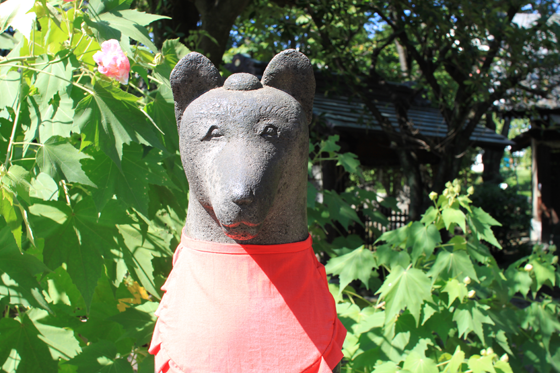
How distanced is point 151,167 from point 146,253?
41cm

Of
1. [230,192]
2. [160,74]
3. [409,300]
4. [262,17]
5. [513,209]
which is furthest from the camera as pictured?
[513,209]

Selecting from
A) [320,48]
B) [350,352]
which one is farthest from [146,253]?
[320,48]

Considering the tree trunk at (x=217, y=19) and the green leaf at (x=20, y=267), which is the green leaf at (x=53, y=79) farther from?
the tree trunk at (x=217, y=19)

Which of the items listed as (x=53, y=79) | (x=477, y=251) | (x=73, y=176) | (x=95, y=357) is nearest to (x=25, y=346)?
(x=95, y=357)

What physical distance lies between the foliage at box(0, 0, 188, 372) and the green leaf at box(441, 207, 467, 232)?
4.10 ft

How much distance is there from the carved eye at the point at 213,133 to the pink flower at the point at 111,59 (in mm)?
480

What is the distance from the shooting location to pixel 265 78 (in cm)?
126

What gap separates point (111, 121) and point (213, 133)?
427 mm

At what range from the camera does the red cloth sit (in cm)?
110

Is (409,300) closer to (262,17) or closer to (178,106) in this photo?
(178,106)

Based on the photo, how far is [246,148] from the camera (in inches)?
41.9

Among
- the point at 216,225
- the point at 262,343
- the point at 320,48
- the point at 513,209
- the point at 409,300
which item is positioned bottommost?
the point at 513,209

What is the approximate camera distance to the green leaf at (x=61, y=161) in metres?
1.26

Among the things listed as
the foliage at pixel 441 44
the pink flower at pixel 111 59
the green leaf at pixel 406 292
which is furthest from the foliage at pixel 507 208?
the pink flower at pixel 111 59
